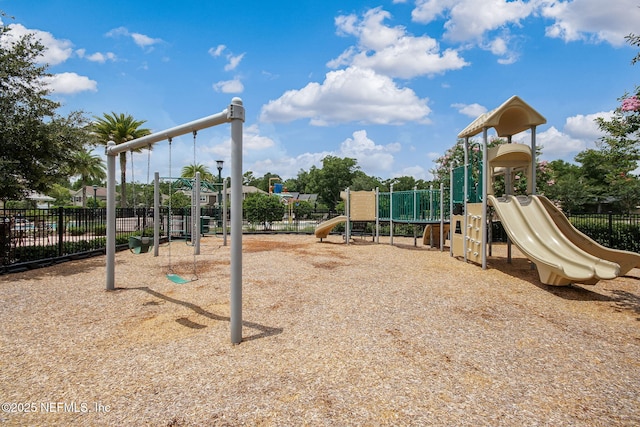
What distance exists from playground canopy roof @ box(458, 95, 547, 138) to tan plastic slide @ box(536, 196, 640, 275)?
2116 mm

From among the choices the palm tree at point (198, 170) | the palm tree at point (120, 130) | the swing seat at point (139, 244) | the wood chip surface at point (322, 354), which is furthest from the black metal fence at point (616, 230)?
the palm tree at point (198, 170)

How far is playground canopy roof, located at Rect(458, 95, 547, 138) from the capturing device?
891 cm

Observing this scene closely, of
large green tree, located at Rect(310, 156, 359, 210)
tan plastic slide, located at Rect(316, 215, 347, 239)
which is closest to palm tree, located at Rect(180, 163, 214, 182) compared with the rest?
large green tree, located at Rect(310, 156, 359, 210)

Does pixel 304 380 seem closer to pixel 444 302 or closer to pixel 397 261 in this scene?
pixel 444 302

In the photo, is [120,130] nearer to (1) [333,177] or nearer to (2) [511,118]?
(2) [511,118]

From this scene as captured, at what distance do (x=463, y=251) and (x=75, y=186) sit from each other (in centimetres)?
11524

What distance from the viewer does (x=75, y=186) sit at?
327ft

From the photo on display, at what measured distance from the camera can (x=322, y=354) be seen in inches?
146

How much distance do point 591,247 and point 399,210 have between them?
733 centimetres

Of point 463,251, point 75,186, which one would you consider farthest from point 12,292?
point 75,186

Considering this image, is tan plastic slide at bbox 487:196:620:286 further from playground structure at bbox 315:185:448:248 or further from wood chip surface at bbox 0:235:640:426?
playground structure at bbox 315:185:448:248

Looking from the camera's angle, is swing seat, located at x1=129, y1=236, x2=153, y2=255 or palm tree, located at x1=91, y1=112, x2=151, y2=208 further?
palm tree, located at x1=91, y1=112, x2=151, y2=208

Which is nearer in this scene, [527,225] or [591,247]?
[591,247]

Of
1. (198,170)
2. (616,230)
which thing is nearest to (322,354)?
(616,230)
